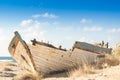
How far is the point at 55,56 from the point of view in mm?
12188

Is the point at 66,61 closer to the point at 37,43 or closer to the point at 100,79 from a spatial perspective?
the point at 37,43

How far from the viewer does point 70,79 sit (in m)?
10.3

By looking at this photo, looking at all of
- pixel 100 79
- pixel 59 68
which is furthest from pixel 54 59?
pixel 100 79

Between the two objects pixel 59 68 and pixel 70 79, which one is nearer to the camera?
pixel 70 79

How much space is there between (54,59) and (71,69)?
0.87m

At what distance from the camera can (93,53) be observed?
500 inches

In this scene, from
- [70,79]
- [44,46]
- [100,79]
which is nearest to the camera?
[100,79]

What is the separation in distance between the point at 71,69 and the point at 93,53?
121cm

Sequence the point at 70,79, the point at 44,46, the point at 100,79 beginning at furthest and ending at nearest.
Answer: the point at 44,46, the point at 70,79, the point at 100,79

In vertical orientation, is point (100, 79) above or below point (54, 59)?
below

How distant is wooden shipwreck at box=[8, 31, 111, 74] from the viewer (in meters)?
12.2

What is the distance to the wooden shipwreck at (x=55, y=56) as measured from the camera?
39.9 ft

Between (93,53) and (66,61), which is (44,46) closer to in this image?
(66,61)

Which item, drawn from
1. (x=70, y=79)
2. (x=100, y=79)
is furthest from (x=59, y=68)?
(x=100, y=79)
